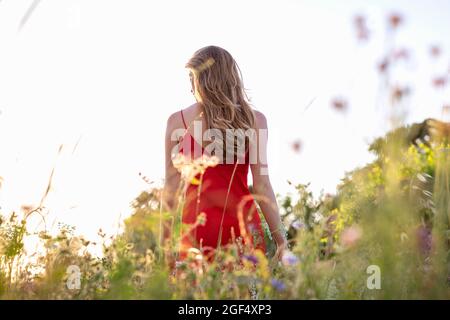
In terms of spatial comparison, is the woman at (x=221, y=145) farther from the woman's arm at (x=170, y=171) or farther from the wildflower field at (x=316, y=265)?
the wildflower field at (x=316, y=265)

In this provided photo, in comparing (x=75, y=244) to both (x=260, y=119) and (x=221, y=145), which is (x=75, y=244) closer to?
(x=221, y=145)

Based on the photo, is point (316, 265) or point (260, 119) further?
point (260, 119)

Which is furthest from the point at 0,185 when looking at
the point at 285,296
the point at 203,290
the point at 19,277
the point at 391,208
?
the point at 391,208

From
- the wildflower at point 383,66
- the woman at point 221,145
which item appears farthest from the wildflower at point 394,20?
the woman at point 221,145

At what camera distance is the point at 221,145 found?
376 centimetres

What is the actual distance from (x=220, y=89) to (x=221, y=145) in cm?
39

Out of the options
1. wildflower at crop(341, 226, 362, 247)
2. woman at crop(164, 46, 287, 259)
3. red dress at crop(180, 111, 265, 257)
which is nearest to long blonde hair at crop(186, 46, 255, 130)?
woman at crop(164, 46, 287, 259)

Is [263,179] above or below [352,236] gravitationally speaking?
above

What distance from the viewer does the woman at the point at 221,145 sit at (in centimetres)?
373

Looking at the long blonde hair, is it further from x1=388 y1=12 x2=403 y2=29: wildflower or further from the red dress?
x1=388 y1=12 x2=403 y2=29: wildflower

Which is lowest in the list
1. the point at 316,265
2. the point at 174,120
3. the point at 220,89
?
the point at 316,265

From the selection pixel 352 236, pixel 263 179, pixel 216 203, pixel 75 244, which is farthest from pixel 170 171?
pixel 352 236
